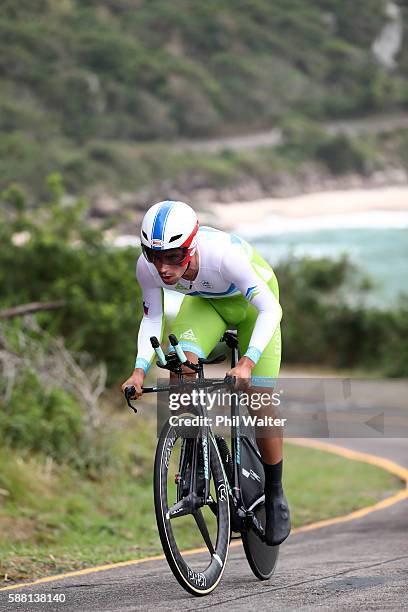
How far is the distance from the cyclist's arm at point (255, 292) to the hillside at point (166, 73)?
73336 millimetres

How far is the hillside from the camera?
90.2 meters

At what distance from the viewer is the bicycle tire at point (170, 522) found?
5887mm

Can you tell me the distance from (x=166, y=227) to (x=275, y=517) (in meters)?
2.08

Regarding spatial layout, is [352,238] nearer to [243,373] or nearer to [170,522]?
[243,373]

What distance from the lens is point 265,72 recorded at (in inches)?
4274

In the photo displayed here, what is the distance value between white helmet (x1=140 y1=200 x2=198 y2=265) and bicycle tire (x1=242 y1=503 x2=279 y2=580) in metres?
1.87

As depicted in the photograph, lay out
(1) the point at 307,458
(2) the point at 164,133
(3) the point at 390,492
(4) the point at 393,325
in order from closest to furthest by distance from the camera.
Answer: (3) the point at 390,492 → (1) the point at 307,458 → (4) the point at 393,325 → (2) the point at 164,133

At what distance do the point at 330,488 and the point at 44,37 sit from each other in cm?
8759

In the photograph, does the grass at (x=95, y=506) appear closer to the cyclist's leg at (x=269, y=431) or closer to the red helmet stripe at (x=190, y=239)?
the cyclist's leg at (x=269, y=431)

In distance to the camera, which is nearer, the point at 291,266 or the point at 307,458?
the point at 307,458

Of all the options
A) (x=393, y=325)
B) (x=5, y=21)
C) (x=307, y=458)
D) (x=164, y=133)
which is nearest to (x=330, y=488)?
(x=307, y=458)

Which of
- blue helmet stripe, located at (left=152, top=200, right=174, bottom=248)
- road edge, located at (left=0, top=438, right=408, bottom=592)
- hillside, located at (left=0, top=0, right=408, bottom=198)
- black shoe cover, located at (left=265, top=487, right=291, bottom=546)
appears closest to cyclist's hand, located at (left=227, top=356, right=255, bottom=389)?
blue helmet stripe, located at (left=152, top=200, right=174, bottom=248)

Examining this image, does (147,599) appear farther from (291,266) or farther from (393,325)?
(291,266)

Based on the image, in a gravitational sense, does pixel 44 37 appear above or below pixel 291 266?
below
